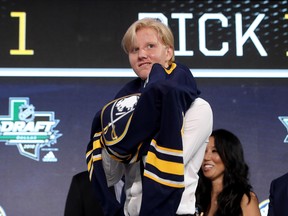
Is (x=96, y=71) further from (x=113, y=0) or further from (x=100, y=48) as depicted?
(x=113, y=0)

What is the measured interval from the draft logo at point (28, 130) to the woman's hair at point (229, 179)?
87 cm

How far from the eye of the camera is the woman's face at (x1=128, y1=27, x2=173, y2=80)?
2053 millimetres

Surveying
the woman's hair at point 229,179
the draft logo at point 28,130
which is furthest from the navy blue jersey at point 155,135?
the draft logo at point 28,130

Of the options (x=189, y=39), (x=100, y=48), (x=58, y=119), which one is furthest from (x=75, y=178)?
(x=189, y=39)

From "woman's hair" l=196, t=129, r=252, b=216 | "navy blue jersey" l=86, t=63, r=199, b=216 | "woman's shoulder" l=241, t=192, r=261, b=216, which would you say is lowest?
"woman's shoulder" l=241, t=192, r=261, b=216

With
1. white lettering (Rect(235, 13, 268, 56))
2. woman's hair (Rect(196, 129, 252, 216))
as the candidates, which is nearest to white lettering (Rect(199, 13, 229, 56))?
white lettering (Rect(235, 13, 268, 56))

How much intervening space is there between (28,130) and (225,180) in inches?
44.4

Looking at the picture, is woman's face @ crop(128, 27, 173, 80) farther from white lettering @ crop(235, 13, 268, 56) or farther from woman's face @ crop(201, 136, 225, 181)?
white lettering @ crop(235, 13, 268, 56)

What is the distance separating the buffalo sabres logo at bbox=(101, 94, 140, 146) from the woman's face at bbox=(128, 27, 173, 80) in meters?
0.10

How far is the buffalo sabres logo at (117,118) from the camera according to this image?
6.36 ft

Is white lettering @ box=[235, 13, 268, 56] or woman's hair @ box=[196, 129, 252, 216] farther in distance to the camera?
white lettering @ box=[235, 13, 268, 56]

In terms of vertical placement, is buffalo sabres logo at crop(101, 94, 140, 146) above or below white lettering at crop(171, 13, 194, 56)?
below

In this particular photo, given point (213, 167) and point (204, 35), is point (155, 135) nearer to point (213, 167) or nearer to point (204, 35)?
point (213, 167)

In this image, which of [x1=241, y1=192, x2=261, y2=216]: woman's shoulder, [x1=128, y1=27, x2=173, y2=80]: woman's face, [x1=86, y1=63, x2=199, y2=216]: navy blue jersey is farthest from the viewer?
[x1=241, y1=192, x2=261, y2=216]: woman's shoulder
